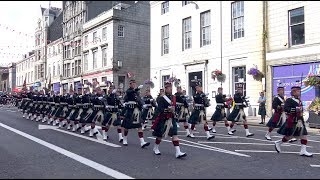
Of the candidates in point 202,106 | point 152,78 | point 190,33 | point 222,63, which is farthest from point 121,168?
point 152,78

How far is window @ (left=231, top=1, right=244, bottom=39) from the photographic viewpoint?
2752cm

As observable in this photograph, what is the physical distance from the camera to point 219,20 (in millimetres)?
29125

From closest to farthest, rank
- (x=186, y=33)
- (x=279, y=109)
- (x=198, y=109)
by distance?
(x=279, y=109) < (x=198, y=109) < (x=186, y=33)

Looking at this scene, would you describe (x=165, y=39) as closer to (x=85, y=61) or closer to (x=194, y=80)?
(x=194, y=80)

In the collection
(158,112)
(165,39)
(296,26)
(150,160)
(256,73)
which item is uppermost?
(165,39)

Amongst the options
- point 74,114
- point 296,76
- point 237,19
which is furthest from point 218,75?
point 74,114

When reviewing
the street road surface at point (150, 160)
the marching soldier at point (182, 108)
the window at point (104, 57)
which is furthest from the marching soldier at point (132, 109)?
the window at point (104, 57)

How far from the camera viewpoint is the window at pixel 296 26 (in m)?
23.4

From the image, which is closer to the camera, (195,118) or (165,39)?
(195,118)

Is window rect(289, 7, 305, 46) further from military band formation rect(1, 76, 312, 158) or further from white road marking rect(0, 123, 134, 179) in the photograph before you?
white road marking rect(0, 123, 134, 179)

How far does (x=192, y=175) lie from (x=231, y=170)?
1017mm

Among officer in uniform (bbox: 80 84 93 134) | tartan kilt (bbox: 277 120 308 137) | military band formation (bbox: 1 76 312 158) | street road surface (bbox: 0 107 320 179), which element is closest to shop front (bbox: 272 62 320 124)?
military band formation (bbox: 1 76 312 158)

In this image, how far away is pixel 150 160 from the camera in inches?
361

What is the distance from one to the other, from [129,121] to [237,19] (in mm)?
18370
